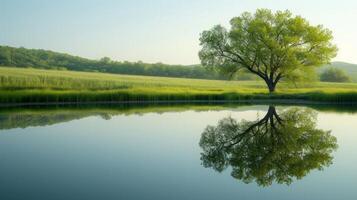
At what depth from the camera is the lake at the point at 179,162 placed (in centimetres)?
648

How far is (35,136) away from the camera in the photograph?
1241 centimetres

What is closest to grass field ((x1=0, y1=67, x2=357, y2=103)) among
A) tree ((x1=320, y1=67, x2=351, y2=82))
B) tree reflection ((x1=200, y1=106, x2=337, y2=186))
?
tree reflection ((x1=200, y1=106, x2=337, y2=186))

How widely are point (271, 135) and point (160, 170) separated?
5.62m

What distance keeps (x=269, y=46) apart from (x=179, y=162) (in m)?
32.0

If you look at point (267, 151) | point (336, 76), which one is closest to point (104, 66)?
point (336, 76)

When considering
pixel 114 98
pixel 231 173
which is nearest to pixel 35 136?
pixel 231 173

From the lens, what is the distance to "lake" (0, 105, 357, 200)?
21.2ft

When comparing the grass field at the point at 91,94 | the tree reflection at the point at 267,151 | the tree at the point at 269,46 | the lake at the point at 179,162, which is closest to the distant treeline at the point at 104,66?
the tree at the point at 269,46

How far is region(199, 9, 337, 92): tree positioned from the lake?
25218 millimetres

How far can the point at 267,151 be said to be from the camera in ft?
31.7

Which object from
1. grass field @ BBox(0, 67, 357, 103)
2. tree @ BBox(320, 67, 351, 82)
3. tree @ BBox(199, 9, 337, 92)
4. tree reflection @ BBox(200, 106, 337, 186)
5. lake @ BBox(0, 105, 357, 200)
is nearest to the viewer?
lake @ BBox(0, 105, 357, 200)

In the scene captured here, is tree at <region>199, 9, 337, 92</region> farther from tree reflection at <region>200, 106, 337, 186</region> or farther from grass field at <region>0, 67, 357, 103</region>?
tree reflection at <region>200, 106, 337, 186</region>

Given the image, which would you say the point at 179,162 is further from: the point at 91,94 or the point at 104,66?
the point at 104,66

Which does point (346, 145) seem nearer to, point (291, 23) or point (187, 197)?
point (187, 197)
